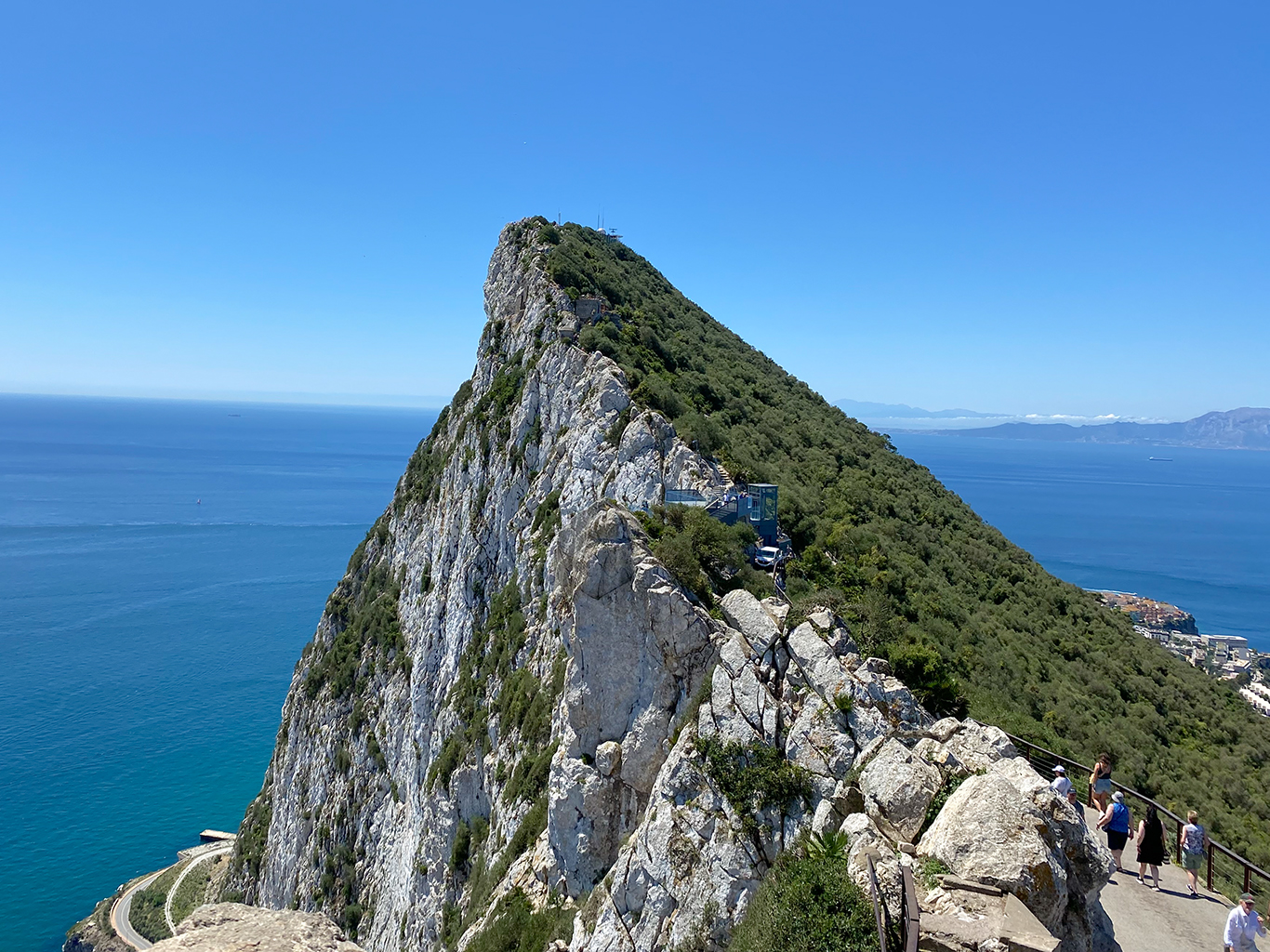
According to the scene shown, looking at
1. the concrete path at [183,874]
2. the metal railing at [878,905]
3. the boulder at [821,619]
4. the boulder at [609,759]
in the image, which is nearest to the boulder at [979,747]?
the metal railing at [878,905]

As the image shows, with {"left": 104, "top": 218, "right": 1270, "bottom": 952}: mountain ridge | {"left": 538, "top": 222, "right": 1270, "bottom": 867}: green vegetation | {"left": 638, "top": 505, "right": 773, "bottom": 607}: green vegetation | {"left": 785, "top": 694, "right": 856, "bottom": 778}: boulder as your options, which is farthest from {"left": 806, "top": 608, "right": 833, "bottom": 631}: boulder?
{"left": 638, "top": 505, "right": 773, "bottom": 607}: green vegetation

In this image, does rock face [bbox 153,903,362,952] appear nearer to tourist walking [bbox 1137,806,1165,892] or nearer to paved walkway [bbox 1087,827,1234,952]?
paved walkway [bbox 1087,827,1234,952]

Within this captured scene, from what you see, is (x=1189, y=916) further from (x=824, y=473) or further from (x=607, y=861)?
(x=824, y=473)

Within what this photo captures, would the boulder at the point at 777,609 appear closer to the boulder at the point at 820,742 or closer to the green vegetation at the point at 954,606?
the green vegetation at the point at 954,606

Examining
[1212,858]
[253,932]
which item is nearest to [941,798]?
[1212,858]

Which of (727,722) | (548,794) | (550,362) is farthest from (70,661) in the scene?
(727,722)

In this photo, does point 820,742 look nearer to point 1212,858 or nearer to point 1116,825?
point 1116,825
